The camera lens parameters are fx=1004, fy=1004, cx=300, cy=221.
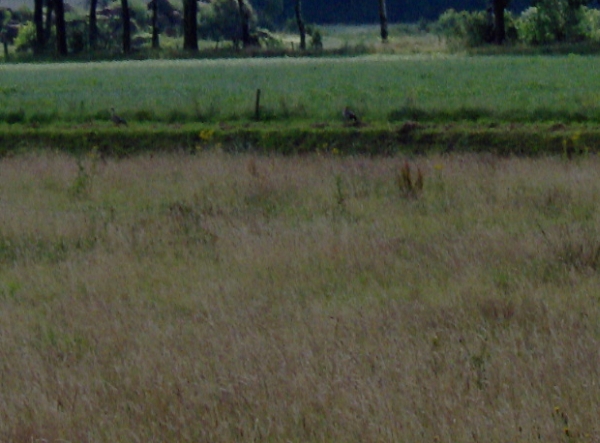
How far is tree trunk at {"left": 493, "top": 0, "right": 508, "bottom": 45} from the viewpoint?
5122 cm

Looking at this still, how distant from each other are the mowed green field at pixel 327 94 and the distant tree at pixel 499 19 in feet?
61.8

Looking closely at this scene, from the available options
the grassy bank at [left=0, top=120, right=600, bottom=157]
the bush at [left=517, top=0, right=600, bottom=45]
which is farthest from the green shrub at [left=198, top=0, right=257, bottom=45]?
the grassy bank at [left=0, top=120, right=600, bottom=157]

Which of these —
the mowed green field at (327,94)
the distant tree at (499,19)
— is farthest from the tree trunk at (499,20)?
the mowed green field at (327,94)

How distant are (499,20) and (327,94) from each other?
1265 inches

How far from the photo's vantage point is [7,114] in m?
20.6

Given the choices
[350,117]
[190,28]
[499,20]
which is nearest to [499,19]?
[499,20]

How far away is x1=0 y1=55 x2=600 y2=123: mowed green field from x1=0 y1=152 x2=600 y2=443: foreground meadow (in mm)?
5962

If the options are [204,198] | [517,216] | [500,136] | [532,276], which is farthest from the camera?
[500,136]

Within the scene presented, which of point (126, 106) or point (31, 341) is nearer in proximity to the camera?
point (31, 341)

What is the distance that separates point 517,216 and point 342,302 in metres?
3.43

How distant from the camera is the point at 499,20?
51.7 m

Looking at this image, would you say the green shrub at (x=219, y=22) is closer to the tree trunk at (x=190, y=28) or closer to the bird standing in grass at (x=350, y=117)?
the tree trunk at (x=190, y=28)

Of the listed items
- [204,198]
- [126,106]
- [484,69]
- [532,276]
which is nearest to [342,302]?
[532,276]

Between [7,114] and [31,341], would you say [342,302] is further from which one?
[7,114]
